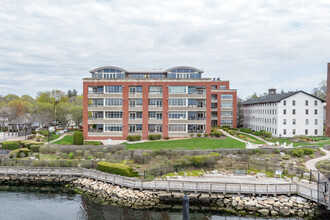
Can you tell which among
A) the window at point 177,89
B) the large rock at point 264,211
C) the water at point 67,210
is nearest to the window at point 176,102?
the window at point 177,89

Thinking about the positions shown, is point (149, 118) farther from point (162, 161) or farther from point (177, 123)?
point (162, 161)

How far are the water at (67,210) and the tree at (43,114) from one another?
1856 inches

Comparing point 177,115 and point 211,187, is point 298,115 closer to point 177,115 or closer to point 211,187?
point 177,115

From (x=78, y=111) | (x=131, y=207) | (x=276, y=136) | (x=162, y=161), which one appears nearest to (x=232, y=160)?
(x=162, y=161)

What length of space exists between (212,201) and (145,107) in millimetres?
32181

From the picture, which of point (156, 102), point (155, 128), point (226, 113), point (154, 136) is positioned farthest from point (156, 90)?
point (226, 113)

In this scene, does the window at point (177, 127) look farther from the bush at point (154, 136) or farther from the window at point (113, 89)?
the window at point (113, 89)

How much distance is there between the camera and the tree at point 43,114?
7269 cm

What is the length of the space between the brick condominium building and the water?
26712 millimetres

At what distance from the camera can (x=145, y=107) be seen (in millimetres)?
55000

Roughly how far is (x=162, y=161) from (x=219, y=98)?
4363 centimetres

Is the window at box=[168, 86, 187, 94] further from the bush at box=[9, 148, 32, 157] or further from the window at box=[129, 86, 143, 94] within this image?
the bush at box=[9, 148, 32, 157]

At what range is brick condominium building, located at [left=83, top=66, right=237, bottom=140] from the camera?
5475 cm

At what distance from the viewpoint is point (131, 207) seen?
24922 mm
